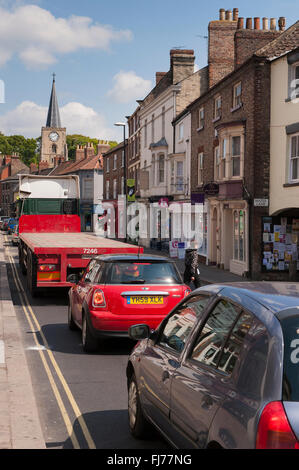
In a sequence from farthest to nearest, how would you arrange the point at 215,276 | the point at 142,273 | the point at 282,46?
the point at 215,276
the point at 282,46
the point at 142,273

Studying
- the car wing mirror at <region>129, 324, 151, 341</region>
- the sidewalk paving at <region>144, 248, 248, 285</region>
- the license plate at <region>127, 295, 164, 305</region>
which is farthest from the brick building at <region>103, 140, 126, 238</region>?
the car wing mirror at <region>129, 324, 151, 341</region>

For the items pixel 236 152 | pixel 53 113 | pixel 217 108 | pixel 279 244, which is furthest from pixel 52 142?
pixel 279 244

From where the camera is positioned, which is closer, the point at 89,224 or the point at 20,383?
the point at 20,383

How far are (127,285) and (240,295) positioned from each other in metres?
5.44

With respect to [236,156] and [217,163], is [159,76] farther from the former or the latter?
[236,156]

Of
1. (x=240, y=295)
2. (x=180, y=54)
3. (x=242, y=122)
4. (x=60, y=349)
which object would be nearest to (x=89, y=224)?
(x=180, y=54)

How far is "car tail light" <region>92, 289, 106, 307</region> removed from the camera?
9156 millimetres

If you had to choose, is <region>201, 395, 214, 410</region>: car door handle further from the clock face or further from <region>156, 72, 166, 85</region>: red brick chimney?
the clock face

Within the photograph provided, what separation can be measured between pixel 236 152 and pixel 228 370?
2277 centimetres

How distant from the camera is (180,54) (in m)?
41.1

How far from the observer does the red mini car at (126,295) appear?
912 centimetres

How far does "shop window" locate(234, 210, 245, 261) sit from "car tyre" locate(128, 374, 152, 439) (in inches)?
791

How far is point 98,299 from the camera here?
9188 millimetres
